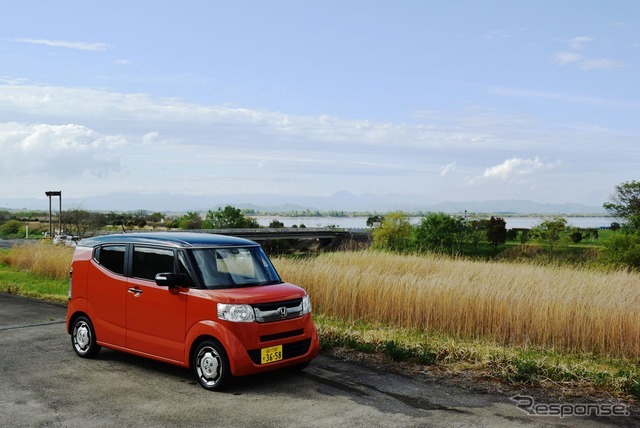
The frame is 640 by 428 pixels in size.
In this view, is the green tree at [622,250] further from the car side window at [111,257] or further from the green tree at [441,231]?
the car side window at [111,257]

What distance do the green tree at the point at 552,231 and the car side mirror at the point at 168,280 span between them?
74605 millimetres

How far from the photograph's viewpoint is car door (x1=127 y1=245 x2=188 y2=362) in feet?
25.3

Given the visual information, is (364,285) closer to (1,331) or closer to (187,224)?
(1,331)

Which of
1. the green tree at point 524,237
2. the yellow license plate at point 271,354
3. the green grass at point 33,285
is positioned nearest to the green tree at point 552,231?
the green tree at point 524,237

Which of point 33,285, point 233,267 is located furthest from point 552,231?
point 233,267

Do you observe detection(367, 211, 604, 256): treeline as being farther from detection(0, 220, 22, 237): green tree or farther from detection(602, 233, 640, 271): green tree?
detection(0, 220, 22, 237): green tree

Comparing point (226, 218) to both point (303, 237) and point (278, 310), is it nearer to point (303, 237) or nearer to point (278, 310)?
point (303, 237)

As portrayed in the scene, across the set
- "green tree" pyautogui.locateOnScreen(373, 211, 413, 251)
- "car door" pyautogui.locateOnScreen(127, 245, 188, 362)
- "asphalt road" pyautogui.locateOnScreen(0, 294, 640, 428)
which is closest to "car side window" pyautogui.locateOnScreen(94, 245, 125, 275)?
"car door" pyautogui.locateOnScreen(127, 245, 188, 362)

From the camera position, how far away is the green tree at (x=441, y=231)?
7219cm

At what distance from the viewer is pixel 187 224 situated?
109500 millimetres

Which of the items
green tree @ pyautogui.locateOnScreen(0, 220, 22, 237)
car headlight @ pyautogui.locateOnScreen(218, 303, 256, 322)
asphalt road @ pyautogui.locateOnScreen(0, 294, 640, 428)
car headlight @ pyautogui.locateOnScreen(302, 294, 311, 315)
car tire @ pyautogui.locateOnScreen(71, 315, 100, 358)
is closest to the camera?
asphalt road @ pyautogui.locateOnScreen(0, 294, 640, 428)

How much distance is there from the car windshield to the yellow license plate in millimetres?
924

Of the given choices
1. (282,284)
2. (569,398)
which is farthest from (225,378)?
(569,398)

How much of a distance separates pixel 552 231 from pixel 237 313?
251 ft
